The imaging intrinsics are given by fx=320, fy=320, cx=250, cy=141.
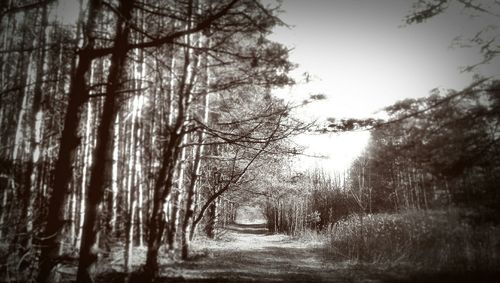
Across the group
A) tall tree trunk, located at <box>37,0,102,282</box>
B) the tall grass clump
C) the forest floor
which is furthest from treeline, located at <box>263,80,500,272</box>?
tall tree trunk, located at <box>37,0,102,282</box>

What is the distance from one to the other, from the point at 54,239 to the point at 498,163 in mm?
8508

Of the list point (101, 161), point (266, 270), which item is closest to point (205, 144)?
point (101, 161)

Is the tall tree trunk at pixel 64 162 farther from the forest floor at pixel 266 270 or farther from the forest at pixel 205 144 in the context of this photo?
the forest floor at pixel 266 270

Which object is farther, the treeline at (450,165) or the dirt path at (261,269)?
the dirt path at (261,269)

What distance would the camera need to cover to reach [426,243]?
9.57 metres

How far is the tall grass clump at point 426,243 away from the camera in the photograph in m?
7.90

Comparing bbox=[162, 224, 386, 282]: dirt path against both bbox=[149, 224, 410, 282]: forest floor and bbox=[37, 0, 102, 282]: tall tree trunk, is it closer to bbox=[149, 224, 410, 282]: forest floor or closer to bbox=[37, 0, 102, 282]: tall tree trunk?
bbox=[149, 224, 410, 282]: forest floor

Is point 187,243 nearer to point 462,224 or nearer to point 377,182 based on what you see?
point 462,224

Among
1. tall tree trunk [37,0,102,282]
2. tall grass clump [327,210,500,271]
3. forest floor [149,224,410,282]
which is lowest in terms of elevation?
forest floor [149,224,410,282]

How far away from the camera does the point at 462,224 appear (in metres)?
7.96

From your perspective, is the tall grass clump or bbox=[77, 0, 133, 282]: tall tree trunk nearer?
bbox=[77, 0, 133, 282]: tall tree trunk

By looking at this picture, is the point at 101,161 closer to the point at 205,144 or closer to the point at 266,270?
the point at 205,144

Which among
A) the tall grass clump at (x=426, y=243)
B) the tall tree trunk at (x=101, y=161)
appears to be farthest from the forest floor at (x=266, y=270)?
the tall tree trunk at (x=101, y=161)

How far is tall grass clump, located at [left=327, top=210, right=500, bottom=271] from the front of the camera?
790 centimetres
